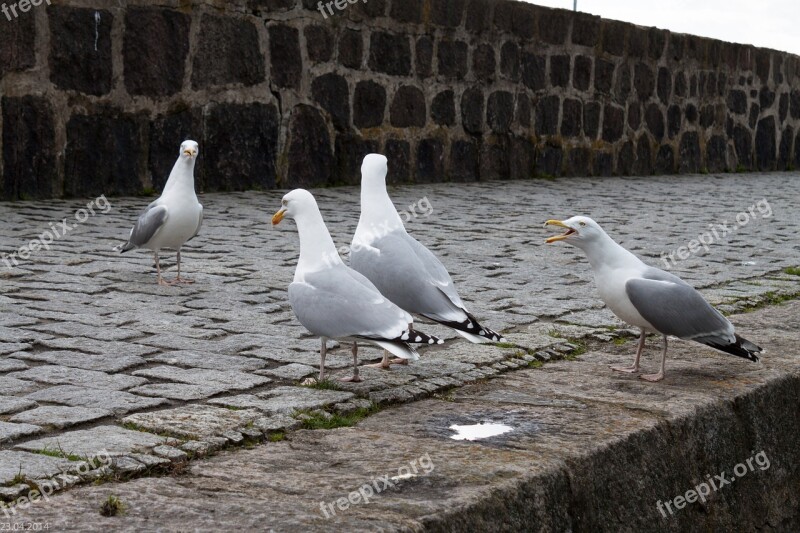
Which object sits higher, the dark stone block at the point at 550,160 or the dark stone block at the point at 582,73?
the dark stone block at the point at 582,73

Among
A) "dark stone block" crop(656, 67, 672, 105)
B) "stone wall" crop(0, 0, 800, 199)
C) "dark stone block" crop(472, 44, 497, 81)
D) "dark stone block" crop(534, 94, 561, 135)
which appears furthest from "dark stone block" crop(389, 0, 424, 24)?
"dark stone block" crop(656, 67, 672, 105)

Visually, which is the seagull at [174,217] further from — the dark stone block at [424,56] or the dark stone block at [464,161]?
the dark stone block at [464,161]

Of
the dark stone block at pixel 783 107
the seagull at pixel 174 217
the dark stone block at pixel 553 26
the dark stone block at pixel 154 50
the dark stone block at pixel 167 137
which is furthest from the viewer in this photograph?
the dark stone block at pixel 783 107

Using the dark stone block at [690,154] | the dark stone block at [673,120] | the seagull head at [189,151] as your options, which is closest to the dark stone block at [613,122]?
the dark stone block at [673,120]

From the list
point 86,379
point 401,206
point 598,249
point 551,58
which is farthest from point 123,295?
point 551,58

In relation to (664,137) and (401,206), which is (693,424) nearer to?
(401,206)

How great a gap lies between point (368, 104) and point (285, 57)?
1120mm

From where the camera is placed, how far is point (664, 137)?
49.9ft

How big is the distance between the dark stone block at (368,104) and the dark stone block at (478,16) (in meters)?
1.50

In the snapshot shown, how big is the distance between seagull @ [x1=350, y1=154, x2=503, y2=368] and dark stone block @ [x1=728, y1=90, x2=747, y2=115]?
13354 millimetres

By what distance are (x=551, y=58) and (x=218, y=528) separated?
11.3 meters

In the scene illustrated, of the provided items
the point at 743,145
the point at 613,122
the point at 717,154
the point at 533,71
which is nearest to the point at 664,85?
the point at 613,122

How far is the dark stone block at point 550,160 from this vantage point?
42.8ft

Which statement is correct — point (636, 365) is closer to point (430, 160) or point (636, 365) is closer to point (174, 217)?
point (174, 217)
